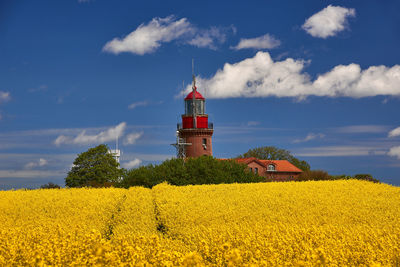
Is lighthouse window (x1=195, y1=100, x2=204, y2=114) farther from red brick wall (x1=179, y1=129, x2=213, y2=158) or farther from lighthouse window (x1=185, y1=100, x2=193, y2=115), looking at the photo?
red brick wall (x1=179, y1=129, x2=213, y2=158)

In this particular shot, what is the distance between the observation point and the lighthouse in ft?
203

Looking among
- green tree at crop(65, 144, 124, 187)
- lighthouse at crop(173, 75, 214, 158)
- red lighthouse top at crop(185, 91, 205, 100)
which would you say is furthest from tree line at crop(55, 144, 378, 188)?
red lighthouse top at crop(185, 91, 205, 100)

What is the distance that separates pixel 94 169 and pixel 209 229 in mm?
47791

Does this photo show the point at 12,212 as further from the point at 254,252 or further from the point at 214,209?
the point at 254,252

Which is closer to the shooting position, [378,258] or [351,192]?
[378,258]

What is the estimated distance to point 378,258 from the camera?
33.4ft

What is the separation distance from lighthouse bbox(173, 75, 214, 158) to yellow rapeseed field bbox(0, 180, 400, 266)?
31.7m

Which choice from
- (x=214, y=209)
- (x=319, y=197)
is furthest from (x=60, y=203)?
(x=319, y=197)

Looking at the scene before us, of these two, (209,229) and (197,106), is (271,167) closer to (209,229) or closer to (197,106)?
(197,106)

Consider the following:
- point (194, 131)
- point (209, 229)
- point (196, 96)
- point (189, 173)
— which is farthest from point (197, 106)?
point (209, 229)

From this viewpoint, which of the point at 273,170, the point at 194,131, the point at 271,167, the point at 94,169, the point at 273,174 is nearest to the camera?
the point at 94,169

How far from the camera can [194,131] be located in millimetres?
61625

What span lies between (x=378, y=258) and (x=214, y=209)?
11002mm

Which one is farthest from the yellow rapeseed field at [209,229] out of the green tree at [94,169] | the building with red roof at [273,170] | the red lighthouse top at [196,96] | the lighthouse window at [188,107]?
the building with red roof at [273,170]
